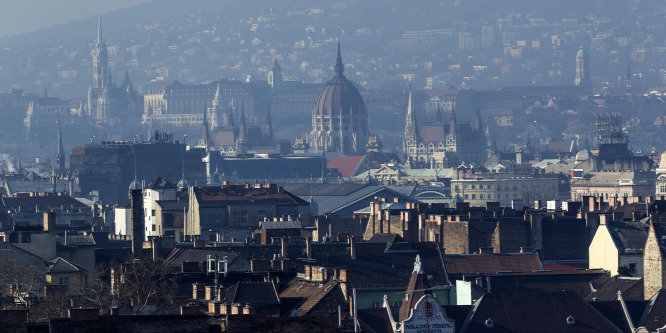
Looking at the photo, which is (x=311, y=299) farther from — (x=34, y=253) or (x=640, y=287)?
(x=34, y=253)

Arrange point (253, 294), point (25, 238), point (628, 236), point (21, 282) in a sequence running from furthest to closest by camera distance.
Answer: point (628, 236), point (25, 238), point (21, 282), point (253, 294)

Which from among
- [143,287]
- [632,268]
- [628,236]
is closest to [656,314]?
[632,268]

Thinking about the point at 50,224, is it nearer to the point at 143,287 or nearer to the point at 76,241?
the point at 76,241

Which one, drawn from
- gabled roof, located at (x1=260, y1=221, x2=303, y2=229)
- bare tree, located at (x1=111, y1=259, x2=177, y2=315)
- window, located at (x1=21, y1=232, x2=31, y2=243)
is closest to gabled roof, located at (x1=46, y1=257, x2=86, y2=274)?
window, located at (x1=21, y1=232, x2=31, y2=243)

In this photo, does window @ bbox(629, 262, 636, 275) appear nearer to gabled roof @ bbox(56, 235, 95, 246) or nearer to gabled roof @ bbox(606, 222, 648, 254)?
gabled roof @ bbox(606, 222, 648, 254)

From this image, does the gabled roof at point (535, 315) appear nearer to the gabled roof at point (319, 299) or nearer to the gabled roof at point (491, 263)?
the gabled roof at point (319, 299)

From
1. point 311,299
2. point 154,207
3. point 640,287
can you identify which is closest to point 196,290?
point 311,299

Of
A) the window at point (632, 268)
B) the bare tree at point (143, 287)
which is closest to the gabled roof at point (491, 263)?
the window at point (632, 268)

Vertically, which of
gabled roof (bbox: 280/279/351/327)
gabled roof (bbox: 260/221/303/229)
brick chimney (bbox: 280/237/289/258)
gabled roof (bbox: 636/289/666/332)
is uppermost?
gabled roof (bbox: 260/221/303/229)
